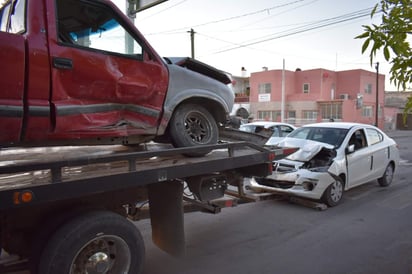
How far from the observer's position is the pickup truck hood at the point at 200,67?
4.20 m

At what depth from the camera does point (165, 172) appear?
3.26m

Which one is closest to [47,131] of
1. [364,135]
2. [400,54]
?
[400,54]

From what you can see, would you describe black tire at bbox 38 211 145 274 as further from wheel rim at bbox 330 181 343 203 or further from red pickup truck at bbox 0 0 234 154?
wheel rim at bbox 330 181 343 203

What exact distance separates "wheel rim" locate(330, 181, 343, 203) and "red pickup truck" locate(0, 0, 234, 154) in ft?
10.5

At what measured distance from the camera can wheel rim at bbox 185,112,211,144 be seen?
4.25 meters

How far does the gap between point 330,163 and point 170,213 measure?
3.99 meters

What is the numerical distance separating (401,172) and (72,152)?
10311 millimetres

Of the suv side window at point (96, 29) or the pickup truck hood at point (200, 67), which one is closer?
the suv side window at point (96, 29)

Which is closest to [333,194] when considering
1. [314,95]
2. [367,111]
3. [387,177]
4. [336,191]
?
[336,191]

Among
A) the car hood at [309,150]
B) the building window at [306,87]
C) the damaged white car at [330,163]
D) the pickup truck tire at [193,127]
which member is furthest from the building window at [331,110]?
the pickup truck tire at [193,127]

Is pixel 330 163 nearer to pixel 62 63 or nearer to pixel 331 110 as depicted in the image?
pixel 62 63

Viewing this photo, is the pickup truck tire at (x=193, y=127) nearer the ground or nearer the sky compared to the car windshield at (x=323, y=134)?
nearer the sky

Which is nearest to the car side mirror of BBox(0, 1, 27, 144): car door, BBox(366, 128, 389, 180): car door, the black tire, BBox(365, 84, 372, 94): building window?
BBox(366, 128, 389, 180): car door

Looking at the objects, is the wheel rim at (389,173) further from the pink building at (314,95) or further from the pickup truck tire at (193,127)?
the pink building at (314,95)
